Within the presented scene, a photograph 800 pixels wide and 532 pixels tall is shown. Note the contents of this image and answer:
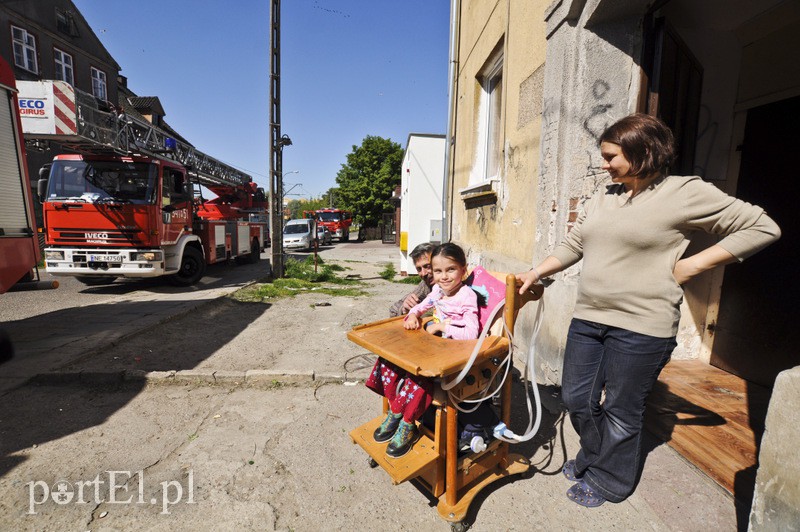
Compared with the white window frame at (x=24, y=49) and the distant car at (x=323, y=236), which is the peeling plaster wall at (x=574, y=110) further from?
the white window frame at (x=24, y=49)

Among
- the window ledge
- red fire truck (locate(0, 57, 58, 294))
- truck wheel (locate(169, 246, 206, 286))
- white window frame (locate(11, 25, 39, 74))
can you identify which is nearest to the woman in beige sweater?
the window ledge

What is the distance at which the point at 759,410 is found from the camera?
2.74 meters

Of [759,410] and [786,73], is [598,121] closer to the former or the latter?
[786,73]

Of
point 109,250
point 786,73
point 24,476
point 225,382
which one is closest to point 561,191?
point 786,73

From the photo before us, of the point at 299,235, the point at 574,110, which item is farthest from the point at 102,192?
the point at 299,235

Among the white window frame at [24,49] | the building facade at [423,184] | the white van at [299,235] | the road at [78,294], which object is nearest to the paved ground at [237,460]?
the road at [78,294]

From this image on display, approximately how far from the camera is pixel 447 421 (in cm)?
180

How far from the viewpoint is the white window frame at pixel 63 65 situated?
60.6 feet

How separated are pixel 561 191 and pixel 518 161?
111cm

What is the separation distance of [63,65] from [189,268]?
61.1ft

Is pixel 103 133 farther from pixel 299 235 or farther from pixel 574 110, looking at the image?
pixel 299 235

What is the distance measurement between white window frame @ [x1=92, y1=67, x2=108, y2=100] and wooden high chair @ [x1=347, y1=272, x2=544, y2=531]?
2736 cm

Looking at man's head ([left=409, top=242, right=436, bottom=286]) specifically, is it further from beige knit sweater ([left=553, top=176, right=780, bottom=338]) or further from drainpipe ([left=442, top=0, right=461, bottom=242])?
drainpipe ([left=442, top=0, right=461, bottom=242])

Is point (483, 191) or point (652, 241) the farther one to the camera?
point (483, 191)
